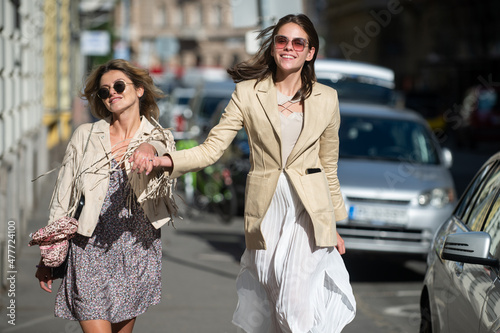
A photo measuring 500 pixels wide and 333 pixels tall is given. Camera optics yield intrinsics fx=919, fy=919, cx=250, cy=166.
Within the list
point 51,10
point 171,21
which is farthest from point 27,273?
point 171,21

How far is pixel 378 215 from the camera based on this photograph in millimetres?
9000

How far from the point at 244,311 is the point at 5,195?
4.65 meters

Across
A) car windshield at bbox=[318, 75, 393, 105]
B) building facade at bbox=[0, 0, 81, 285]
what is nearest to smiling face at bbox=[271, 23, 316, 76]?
building facade at bbox=[0, 0, 81, 285]

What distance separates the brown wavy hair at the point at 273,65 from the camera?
4.36m

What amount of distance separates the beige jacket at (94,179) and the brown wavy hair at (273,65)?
47cm

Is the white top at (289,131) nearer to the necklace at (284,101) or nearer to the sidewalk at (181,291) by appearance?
the necklace at (284,101)

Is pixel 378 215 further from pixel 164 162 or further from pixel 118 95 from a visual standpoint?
pixel 164 162

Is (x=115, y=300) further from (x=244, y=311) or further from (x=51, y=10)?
(x=51, y=10)

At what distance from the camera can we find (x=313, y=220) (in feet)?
14.0

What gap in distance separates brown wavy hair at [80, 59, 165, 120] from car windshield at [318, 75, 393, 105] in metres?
10.6

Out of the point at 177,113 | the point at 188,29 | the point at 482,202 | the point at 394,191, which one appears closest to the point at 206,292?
the point at 394,191

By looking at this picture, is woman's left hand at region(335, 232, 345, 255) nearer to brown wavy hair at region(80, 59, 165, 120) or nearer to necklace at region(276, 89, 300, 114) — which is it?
necklace at region(276, 89, 300, 114)

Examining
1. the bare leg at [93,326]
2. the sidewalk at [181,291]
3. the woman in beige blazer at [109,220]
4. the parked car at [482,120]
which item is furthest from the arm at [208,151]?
the parked car at [482,120]

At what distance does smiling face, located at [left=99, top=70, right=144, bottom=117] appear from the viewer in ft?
14.6
